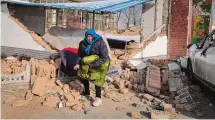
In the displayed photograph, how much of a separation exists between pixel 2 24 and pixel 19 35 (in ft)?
1.68

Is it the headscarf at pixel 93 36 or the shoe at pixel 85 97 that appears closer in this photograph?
the headscarf at pixel 93 36

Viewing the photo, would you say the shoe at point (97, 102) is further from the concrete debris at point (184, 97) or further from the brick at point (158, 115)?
the concrete debris at point (184, 97)

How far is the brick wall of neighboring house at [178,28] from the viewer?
10.5 meters

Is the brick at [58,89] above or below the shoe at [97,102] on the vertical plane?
above

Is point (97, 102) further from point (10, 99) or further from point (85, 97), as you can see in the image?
point (10, 99)

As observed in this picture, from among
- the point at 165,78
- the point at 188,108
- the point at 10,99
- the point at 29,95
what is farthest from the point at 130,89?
the point at 10,99

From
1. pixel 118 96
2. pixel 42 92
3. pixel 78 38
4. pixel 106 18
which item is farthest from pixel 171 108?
pixel 106 18

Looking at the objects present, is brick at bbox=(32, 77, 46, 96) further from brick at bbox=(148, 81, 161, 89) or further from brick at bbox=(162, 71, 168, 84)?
brick at bbox=(162, 71, 168, 84)

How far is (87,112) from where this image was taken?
557 centimetres

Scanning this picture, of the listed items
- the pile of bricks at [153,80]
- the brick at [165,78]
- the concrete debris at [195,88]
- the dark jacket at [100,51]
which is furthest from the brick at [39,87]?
the concrete debris at [195,88]

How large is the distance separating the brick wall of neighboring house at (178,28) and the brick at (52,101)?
5.90m

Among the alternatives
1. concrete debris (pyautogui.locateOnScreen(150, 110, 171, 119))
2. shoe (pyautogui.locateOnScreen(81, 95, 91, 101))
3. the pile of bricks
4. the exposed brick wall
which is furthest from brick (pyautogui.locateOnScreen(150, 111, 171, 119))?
the exposed brick wall

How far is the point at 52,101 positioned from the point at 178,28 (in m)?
6.27

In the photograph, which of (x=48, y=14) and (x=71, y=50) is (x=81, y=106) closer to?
(x=71, y=50)
